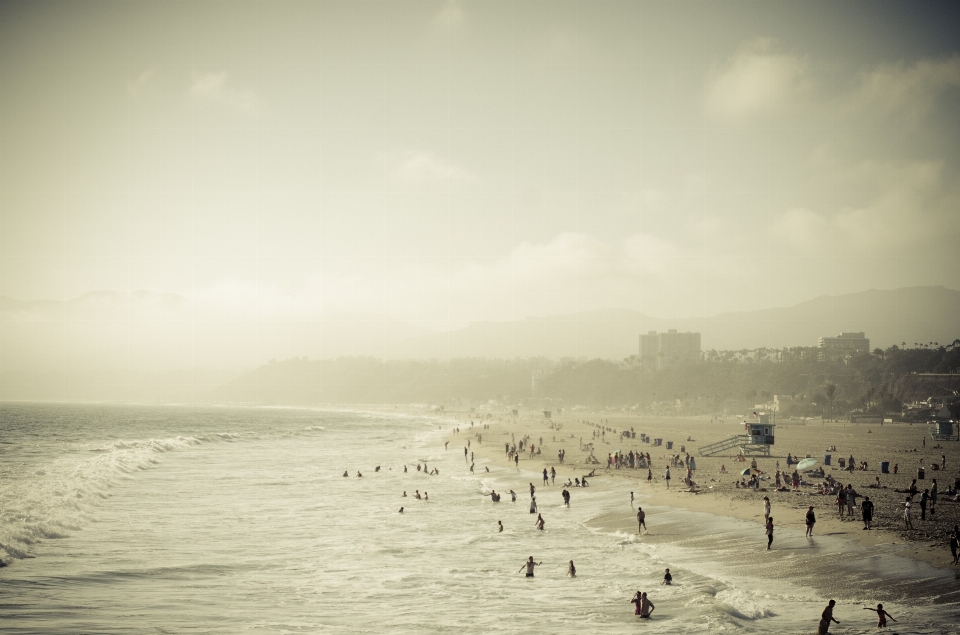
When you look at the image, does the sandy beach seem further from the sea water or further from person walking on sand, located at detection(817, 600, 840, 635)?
person walking on sand, located at detection(817, 600, 840, 635)

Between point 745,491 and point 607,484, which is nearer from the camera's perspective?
point 745,491

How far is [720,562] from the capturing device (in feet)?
64.9

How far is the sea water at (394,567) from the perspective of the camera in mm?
15492

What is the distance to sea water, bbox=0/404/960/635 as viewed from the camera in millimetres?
15492

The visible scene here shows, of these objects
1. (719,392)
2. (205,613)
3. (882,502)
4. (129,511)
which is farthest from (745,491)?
(719,392)

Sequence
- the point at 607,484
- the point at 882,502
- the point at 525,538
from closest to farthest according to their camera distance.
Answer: the point at 525,538, the point at 882,502, the point at 607,484

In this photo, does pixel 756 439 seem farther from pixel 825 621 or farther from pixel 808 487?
pixel 825 621

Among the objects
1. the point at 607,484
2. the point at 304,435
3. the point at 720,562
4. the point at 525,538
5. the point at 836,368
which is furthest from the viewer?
the point at 836,368

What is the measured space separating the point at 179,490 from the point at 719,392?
16658 cm

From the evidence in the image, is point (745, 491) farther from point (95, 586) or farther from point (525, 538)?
point (95, 586)

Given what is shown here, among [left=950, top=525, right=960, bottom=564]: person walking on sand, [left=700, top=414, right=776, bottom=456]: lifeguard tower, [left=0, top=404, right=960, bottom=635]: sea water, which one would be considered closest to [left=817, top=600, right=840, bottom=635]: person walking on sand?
[left=0, top=404, right=960, bottom=635]: sea water

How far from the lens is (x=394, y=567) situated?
21.1m

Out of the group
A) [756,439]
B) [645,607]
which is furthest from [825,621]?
[756,439]

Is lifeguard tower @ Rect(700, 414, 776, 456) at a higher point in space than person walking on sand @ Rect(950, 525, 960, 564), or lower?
lower
